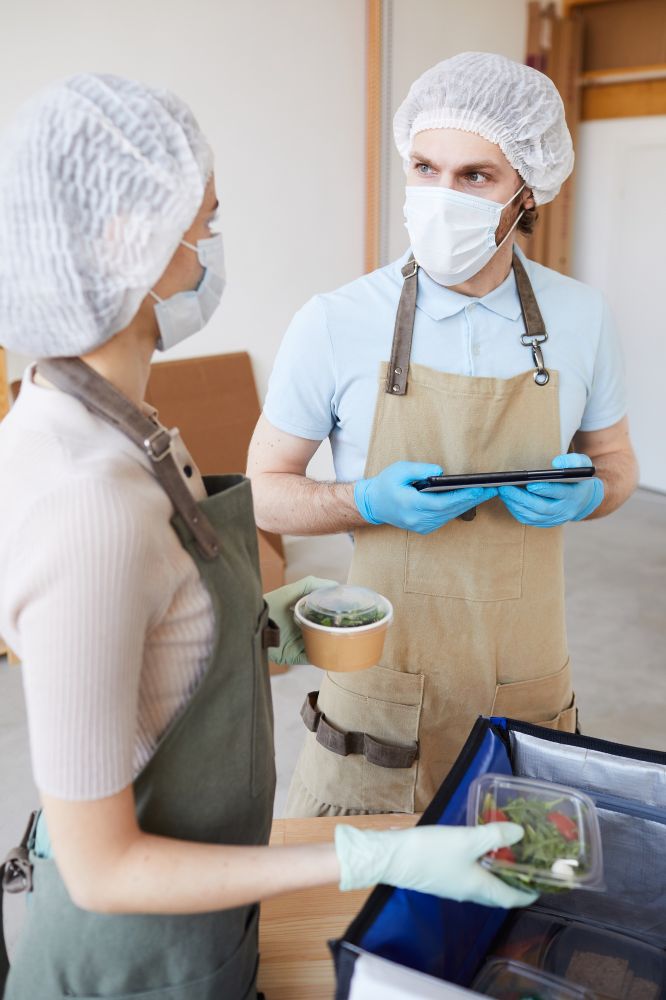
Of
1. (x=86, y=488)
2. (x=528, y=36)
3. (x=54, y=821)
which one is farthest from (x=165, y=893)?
(x=528, y=36)

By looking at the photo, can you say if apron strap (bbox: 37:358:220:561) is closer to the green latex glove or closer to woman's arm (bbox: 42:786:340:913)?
woman's arm (bbox: 42:786:340:913)

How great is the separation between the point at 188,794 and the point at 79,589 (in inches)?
12.0

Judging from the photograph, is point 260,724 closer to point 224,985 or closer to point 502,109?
point 224,985

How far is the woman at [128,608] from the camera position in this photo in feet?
2.52

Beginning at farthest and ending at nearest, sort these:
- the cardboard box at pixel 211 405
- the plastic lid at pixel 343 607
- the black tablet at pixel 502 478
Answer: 1. the cardboard box at pixel 211 405
2. the black tablet at pixel 502 478
3. the plastic lid at pixel 343 607

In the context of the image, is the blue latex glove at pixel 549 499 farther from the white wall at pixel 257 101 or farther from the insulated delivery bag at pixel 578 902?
the white wall at pixel 257 101

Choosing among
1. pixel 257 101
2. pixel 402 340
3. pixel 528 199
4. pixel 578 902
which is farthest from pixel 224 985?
pixel 257 101

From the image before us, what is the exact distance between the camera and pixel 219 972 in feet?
3.26

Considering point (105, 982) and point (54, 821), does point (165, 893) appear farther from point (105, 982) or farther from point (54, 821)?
point (105, 982)

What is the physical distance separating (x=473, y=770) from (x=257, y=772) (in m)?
0.28

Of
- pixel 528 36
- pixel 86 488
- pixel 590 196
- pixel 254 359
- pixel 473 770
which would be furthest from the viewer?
pixel 590 196

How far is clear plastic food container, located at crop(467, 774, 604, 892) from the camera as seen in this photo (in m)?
0.90

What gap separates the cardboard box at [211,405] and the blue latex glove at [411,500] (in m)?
2.28

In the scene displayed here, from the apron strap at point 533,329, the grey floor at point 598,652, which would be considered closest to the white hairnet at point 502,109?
the apron strap at point 533,329
